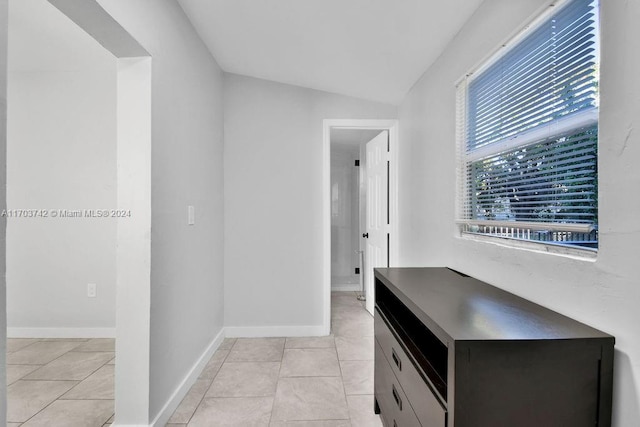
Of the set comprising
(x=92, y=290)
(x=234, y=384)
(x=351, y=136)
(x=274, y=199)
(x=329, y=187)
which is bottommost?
(x=234, y=384)

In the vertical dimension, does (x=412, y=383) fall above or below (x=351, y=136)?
below

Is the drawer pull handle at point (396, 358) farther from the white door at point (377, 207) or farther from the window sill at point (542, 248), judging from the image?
the white door at point (377, 207)

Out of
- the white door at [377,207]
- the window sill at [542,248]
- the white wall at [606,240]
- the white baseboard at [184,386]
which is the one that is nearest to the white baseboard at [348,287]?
the white door at [377,207]

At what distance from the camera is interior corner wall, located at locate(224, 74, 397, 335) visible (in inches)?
121

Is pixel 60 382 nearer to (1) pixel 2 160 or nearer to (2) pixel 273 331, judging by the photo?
(2) pixel 273 331

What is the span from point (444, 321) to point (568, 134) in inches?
29.6

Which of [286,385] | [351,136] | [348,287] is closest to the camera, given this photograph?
[286,385]

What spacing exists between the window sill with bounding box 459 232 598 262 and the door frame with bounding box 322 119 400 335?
1427mm

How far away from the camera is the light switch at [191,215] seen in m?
2.19

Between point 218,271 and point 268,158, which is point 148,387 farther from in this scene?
point 268,158

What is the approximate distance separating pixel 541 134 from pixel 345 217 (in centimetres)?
378

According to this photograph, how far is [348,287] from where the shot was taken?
489 cm

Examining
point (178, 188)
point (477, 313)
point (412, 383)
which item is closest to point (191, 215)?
point (178, 188)

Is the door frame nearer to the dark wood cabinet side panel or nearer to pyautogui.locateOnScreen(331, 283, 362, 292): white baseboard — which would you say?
pyautogui.locateOnScreen(331, 283, 362, 292): white baseboard
